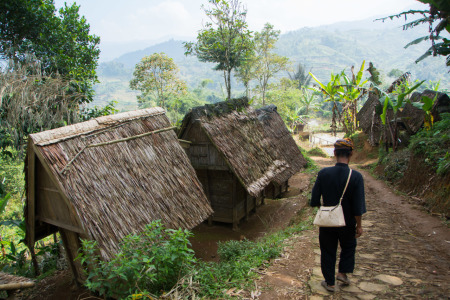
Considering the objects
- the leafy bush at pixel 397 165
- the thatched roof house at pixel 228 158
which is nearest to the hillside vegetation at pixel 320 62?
the thatched roof house at pixel 228 158

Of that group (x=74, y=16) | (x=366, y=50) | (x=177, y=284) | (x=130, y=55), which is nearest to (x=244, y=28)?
(x=74, y=16)

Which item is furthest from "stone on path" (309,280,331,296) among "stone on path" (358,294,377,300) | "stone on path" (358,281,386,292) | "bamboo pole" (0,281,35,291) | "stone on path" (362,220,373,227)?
"bamboo pole" (0,281,35,291)

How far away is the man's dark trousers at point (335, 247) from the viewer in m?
3.13

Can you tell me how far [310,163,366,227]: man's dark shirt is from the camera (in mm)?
3045

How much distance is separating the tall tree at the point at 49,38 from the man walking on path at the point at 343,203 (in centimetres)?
833

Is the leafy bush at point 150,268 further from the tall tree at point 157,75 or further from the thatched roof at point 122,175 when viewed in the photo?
the tall tree at point 157,75

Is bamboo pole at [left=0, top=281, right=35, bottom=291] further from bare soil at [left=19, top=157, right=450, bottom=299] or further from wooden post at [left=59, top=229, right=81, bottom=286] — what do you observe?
wooden post at [left=59, top=229, right=81, bottom=286]

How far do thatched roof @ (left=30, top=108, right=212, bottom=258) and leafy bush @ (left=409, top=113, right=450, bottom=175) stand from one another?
5208mm

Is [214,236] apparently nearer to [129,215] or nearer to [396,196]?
[129,215]

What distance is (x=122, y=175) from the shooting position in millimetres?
5395

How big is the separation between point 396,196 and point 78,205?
24.9ft

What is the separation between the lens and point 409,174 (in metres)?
8.07

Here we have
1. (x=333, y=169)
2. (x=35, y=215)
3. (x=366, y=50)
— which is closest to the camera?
(x=333, y=169)

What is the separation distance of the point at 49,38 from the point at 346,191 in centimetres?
1165
